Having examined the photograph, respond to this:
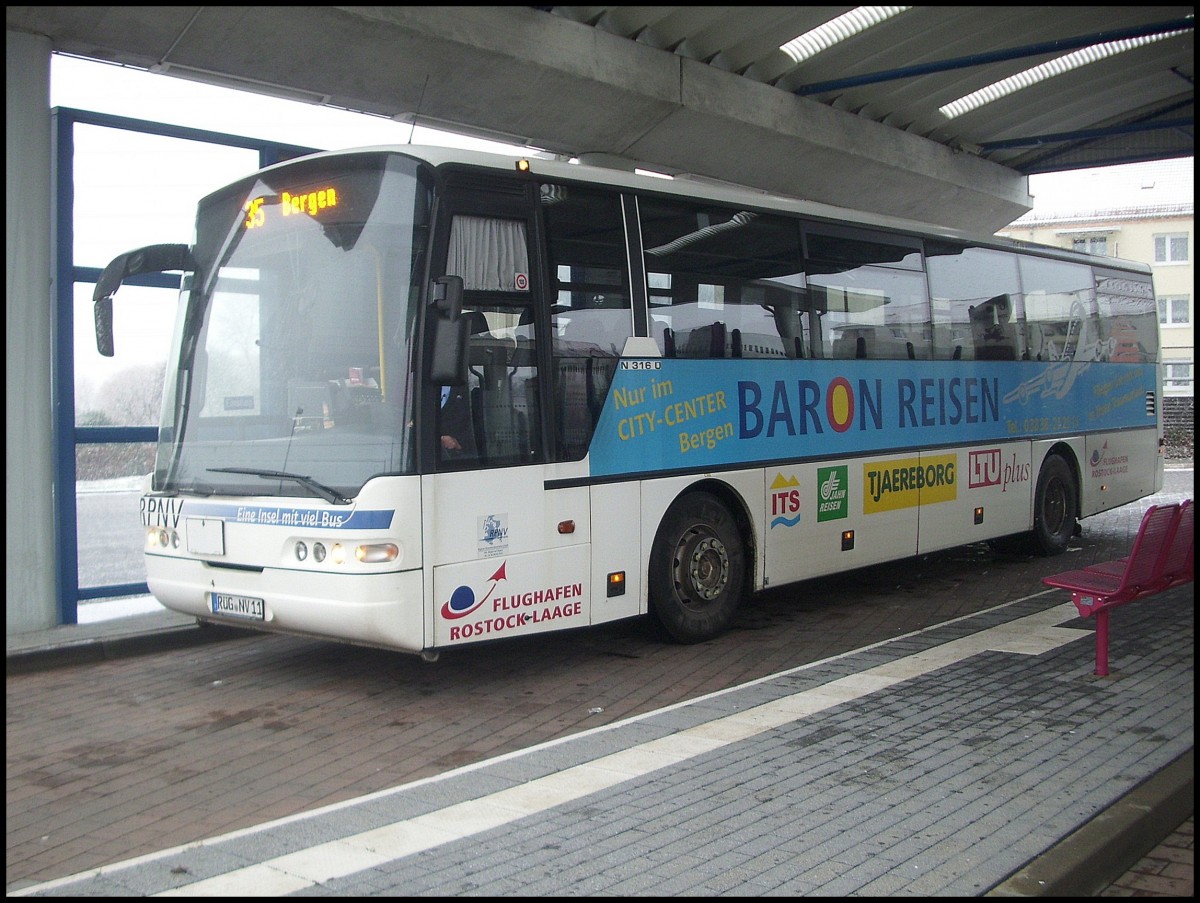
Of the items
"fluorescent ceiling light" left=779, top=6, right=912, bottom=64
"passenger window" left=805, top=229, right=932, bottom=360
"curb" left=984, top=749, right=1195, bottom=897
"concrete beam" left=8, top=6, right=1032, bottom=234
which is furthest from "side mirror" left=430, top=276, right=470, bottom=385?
"fluorescent ceiling light" left=779, top=6, right=912, bottom=64

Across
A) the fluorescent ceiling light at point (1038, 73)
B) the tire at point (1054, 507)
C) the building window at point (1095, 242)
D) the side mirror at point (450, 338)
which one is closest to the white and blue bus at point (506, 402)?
the side mirror at point (450, 338)

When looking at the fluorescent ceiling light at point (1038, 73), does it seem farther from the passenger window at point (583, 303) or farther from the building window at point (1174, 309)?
the building window at point (1174, 309)

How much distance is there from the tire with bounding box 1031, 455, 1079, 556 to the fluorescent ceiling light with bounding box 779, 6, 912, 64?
5.38 m

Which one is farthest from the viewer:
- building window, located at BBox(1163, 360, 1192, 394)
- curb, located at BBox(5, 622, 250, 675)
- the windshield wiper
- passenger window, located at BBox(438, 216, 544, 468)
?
building window, located at BBox(1163, 360, 1192, 394)

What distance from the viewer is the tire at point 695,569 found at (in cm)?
862

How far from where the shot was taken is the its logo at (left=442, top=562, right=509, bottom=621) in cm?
703

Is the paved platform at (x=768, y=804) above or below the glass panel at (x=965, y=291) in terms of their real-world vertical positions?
below

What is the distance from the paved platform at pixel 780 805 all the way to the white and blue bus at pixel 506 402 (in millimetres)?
1164

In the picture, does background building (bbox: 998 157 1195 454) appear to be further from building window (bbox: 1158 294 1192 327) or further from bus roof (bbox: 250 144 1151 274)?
bus roof (bbox: 250 144 1151 274)

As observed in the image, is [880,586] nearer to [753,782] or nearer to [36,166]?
[753,782]

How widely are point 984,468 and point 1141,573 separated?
15.6 feet

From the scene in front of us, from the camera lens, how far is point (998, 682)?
7152 millimetres

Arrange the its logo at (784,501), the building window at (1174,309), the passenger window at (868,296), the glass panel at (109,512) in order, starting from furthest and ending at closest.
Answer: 1. the building window at (1174,309)
2. the passenger window at (868,296)
3. the glass panel at (109,512)
4. the its logo at (784,501)

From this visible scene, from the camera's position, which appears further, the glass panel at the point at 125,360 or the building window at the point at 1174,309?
the building window at the point at 1174,309
